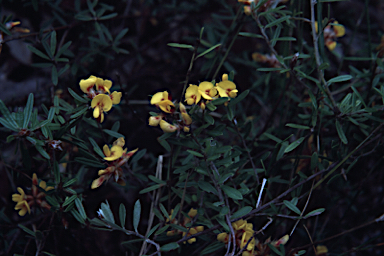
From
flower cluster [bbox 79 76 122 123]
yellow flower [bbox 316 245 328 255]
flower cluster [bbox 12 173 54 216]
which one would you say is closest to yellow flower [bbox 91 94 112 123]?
flower cluster [bbox 79 76 122 123]

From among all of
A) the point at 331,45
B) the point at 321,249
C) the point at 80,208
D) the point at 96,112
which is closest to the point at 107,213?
the point at 80,208

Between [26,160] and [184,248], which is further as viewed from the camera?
[184,248]

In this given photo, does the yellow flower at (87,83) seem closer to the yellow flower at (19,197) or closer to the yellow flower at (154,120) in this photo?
the yellow flower at (154,120)

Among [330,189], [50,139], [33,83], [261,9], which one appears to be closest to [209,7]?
[261,9]

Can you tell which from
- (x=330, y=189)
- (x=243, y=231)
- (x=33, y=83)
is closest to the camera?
(x=243, y=231)

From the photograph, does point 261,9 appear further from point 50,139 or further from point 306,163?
point 50,139

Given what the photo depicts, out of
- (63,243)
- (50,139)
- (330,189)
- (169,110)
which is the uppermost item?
(169,110)
